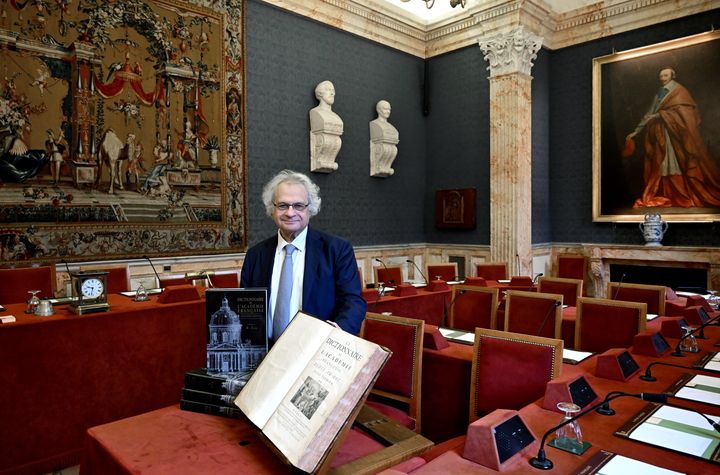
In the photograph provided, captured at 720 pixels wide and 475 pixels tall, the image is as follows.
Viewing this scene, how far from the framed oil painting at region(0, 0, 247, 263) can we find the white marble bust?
248 cm

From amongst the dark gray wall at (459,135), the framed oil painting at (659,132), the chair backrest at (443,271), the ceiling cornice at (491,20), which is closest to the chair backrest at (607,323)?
the chair backrest at (443,271)

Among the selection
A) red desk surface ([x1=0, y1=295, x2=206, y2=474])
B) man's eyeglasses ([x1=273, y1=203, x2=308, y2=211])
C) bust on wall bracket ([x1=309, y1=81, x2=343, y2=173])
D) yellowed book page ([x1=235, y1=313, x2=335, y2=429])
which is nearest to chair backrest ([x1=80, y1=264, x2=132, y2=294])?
red desk surface ([x1=0, y1=295, x2=206, y2=474])

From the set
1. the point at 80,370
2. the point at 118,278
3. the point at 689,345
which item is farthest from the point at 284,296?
the point at 118,278

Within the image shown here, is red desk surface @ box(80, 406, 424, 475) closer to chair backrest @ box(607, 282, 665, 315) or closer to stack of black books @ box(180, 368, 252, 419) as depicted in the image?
stack of black books @ box(180, 368, 252, 419)

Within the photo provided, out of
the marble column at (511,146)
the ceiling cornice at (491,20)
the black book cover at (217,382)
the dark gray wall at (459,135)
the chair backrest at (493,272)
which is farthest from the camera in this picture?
the dark gray wall at (459,135)

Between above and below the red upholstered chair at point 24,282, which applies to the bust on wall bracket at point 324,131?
above

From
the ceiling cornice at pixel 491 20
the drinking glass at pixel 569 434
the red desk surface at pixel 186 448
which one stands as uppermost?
the ceiling cornice at pixel 491 20

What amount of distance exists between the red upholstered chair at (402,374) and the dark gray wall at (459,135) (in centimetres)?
640

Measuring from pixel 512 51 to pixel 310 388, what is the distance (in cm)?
814

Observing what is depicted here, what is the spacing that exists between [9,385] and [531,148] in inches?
312

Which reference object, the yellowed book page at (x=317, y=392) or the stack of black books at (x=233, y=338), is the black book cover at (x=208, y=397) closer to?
the stack of black books at (x=233, y=338)

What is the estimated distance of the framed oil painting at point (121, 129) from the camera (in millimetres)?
5438

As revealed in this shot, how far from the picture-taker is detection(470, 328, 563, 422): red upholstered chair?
239cm

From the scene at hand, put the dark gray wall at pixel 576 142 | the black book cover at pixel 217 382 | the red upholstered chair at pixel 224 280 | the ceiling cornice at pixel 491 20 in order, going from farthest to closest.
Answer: the dark gray wall at pixel 576 142 → the ceiling cornice at pixel 491 20 → the red upholstered chair at pixel 224 280 → the black book cover at pixel 217 382
